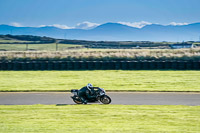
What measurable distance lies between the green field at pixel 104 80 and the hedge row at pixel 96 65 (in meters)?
1.28

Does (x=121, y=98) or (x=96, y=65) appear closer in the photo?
(x=121, y=98)

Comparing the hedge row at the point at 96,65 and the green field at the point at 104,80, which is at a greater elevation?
the hedge row at the point at 96,65

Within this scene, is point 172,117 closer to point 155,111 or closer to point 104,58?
point 155,111

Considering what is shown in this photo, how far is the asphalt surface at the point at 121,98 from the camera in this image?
741 inches

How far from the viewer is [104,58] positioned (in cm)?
3719

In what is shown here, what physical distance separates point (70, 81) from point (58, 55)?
1131 cm

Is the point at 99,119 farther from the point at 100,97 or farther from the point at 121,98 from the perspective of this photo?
the point at 121,98

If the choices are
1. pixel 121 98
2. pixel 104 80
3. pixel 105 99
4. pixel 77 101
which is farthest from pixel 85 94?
pixel 104 80

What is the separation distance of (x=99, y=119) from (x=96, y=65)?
22.0 meters

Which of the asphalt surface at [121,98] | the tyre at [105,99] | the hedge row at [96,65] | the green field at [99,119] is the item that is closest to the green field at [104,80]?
the hedge row at [96,65]

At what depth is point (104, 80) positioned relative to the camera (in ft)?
93.9

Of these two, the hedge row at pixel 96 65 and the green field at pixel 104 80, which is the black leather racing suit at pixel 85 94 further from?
the hedge row at pixel 96 65

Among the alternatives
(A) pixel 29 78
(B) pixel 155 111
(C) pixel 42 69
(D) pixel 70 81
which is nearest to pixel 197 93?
→ (B) pixel 155 111

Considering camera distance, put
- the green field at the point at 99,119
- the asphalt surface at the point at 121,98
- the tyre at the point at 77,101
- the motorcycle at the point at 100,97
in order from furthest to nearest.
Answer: the asphalt surface at the point at 121,98
the tyre at the point at 77,101
the motorcycle at the point at 100,97
the green field at the point at 99,119
